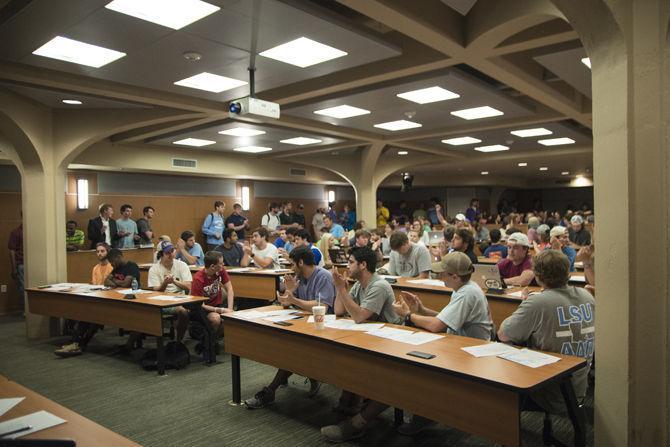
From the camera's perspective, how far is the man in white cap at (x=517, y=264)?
4.95m

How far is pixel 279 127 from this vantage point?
8.07 metres

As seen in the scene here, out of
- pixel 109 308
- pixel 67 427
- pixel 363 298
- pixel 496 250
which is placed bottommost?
pixel 109 308

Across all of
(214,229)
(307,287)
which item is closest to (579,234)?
(307,287)

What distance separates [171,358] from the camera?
5.07 m

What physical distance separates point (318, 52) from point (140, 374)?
12.3ft

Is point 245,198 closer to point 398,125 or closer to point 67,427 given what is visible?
point 398,125

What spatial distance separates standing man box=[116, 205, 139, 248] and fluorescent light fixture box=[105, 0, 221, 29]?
21.5 feet

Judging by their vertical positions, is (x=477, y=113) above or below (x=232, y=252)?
above

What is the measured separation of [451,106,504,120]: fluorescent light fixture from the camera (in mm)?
7062

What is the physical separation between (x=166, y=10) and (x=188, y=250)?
16.3ft

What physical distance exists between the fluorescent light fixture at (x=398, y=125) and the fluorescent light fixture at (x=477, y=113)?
876mm

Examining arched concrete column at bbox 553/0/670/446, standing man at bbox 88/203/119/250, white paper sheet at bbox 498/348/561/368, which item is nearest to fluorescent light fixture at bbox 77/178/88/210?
standing man at bbox 88/203/119/250

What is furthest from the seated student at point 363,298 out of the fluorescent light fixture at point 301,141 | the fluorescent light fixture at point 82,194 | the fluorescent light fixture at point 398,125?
the fluorescent light fixture at point 82,194

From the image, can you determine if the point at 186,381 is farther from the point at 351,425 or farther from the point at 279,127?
the point at 279,127
